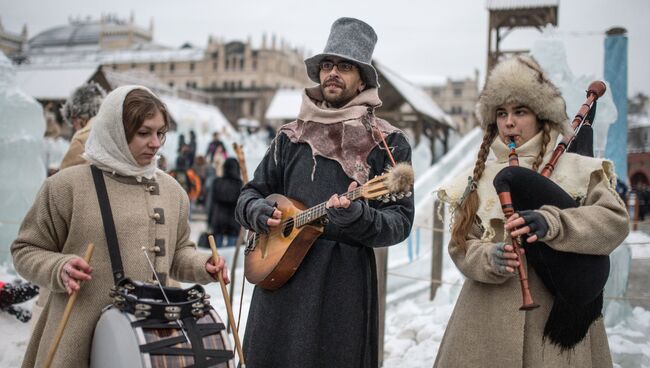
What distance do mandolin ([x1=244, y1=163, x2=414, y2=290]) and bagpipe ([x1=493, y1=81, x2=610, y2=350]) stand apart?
1.39 ft

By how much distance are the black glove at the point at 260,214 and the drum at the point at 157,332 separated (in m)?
0.55

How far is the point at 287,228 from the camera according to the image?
2816mm

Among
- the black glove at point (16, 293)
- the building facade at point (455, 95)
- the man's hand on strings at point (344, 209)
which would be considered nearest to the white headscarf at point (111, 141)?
the man's hand on strings at point (344, 209)

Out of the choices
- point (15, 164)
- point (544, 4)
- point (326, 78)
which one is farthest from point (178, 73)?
point (326, 78)

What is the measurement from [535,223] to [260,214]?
125cm

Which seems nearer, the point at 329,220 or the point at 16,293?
the point at 329,220

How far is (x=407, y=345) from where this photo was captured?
5.15 m

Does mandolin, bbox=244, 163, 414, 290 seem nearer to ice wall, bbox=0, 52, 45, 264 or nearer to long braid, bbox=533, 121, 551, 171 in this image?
long braid, bbox=533, 121, 551, 171

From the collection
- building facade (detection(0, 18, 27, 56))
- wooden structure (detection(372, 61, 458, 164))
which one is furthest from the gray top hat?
building facade (detection(0, 18, 27, 56))

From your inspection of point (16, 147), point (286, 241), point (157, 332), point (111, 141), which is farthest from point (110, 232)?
point (16, 147)

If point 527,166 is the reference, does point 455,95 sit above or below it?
above

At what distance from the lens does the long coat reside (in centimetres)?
262

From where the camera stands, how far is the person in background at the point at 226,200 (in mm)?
8531

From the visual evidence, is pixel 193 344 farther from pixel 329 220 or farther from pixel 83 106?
pixel 83 106
